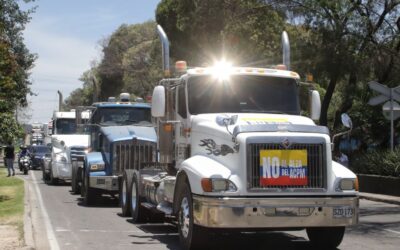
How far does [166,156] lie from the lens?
11875 mm

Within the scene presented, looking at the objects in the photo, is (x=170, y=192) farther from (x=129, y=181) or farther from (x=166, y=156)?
(x=129, y=181)

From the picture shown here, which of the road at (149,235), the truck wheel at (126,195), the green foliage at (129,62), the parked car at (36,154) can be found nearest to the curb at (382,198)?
the road at (149,235)

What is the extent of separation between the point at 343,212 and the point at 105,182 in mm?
8850

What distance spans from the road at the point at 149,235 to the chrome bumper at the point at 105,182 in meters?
0.67

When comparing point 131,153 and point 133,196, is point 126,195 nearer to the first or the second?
point 133,196

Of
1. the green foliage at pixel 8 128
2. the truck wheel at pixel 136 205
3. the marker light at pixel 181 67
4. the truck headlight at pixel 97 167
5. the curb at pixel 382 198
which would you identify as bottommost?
the curb at pixel 382 198

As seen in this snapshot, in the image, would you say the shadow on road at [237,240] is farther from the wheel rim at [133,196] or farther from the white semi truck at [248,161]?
the wheel rim at [133,196]

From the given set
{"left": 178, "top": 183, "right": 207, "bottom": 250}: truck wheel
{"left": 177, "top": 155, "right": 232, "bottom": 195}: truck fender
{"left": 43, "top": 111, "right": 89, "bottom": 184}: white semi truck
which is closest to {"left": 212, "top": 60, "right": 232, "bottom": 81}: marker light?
{"left": 177, "top": 155, "right": 232, "bottom": 195}: truck fender

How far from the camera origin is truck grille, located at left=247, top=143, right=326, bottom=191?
902cm

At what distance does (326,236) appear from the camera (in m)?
10.2

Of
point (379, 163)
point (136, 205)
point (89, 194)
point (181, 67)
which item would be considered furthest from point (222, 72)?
point (379, 163)

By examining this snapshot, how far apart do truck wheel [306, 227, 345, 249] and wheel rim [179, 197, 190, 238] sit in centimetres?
209

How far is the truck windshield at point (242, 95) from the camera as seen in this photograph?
415 inches

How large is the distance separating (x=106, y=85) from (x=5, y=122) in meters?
54.5
